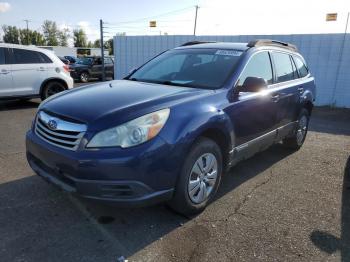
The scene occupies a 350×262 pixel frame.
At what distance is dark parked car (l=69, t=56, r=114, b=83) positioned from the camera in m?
18.3

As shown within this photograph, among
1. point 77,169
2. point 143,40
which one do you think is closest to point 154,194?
point 77,169

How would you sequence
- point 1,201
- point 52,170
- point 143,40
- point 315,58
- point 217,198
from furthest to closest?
point 143,40 → point 315,58 → point 217,198 → point 1,201 → point 52,170

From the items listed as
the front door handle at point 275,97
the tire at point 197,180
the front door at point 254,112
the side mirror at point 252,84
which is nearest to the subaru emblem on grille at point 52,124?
the tire at point 197,180

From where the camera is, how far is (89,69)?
18.7m

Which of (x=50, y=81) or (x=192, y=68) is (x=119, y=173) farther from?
(x=50, y=81)

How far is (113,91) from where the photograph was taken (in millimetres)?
3631

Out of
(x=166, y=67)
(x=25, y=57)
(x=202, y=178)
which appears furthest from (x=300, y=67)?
(x=25, y=57)

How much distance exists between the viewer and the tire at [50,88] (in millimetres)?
9398

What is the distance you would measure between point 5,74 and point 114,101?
Result: 674 cm

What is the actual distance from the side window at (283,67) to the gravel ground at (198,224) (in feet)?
4.65

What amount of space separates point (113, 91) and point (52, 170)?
1.07m

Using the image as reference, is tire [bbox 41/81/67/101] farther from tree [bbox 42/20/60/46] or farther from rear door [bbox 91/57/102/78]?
tree [bbox 42/20/60/46]

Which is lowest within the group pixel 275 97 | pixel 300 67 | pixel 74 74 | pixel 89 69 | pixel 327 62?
pixel 74 74

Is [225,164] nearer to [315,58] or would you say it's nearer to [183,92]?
[183,92]
